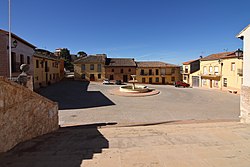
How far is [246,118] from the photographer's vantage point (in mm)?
8617

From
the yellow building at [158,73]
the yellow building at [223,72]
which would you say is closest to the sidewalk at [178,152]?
the yellow building at [223,72]

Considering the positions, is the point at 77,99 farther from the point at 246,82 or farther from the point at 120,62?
the point at 120,62

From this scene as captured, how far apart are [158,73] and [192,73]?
29.2ft

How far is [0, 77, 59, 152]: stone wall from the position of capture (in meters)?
4.47

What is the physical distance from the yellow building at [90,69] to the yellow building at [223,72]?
939 inches

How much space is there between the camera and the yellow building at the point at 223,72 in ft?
84.4

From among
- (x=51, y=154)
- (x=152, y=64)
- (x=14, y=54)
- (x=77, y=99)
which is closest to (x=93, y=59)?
(x=152, y=64)

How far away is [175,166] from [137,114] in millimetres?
9127

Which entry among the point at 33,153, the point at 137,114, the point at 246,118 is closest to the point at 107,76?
the point at 137,114

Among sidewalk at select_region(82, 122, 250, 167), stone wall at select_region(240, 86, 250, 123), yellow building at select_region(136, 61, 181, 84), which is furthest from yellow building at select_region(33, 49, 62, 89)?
stone wall at select_region(240, 86, 250, 123)

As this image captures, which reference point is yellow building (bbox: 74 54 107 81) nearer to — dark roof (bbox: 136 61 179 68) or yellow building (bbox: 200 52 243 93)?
dark roof (bbox: 136 61 179 68)

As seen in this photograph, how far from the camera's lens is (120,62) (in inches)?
1828

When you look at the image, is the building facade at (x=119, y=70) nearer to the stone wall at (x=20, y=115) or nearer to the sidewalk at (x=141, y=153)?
the stone wall at (x=20, y=115)

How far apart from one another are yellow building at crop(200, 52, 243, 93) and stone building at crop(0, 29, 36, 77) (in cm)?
2752
